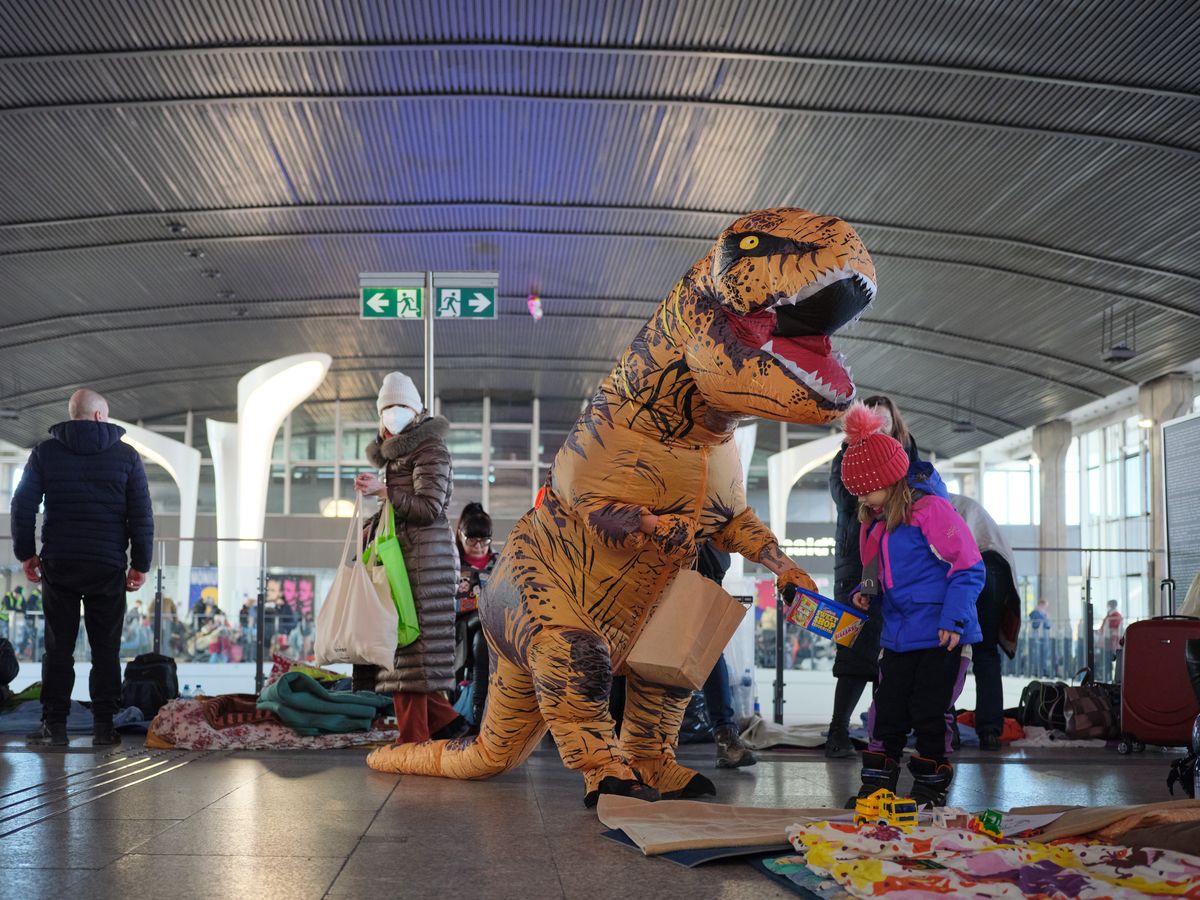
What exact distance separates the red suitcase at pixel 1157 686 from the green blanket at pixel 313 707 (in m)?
→ 3.91

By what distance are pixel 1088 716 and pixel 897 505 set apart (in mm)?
3530

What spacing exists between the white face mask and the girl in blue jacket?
2.20 metres

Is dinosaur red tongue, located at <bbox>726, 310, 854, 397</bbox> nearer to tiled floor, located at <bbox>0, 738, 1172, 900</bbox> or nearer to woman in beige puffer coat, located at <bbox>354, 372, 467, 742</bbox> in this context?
tiled floor, located at <bbox>0, 738, 1172, 900</bbox>

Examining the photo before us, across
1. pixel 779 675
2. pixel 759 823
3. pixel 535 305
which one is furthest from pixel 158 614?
pixel 535 305

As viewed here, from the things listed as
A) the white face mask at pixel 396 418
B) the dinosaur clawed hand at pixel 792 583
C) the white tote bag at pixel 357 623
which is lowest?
the white tote bag at pixel 357 623

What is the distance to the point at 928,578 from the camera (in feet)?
13.7

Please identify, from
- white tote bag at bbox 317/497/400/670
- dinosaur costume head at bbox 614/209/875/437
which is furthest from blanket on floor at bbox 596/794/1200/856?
white tote bag at bbox 317/497/400/670

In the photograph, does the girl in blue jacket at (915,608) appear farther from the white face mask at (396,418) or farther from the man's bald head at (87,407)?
the man's bald head at (87,407)

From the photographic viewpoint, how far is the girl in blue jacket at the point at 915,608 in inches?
162

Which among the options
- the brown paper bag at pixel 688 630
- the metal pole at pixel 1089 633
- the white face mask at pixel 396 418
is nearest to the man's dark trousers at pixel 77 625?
the white face mask at pixel 396 418

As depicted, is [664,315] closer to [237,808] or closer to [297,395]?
[237,808]

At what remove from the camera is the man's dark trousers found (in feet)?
19.6

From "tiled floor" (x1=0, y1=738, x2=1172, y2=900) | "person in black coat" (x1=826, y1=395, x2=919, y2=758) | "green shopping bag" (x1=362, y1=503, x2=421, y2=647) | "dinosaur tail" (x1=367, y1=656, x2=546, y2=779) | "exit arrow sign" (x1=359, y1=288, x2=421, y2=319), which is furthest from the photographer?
"exit arrow sign" (x1=359, y1=288, x2=421, y2=319)

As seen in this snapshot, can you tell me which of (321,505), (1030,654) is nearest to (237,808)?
(1030,654)
